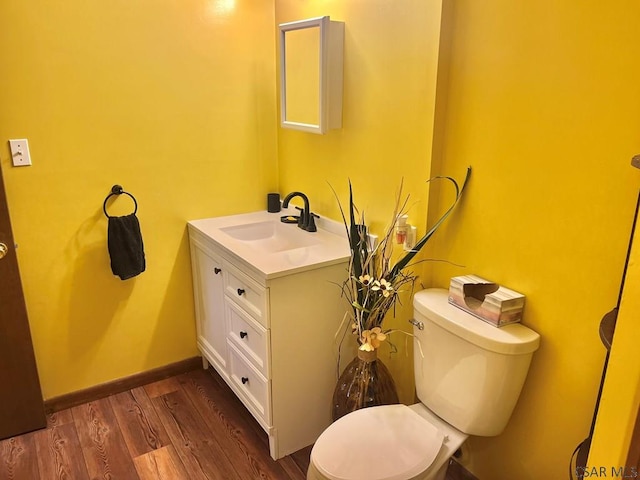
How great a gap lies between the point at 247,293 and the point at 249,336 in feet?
0.63

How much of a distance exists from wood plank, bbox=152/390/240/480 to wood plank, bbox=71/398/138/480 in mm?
198

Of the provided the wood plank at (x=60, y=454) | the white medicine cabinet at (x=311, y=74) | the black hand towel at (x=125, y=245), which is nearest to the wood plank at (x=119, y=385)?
the wood plank at (x=60, y=454)

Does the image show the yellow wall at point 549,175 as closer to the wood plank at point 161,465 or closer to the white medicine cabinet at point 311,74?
the white medicine cabinet at point 311,74

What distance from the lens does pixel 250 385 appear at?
2088 mm

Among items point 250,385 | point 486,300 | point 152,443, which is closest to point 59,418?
point 152,443

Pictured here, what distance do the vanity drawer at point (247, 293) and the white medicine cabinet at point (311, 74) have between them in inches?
27.8

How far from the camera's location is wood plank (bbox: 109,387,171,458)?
2.10 m

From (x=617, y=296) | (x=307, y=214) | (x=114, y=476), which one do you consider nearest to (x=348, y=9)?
(x=307, y=214)

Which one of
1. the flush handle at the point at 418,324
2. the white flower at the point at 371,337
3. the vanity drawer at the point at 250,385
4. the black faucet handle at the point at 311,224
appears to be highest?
the black faucet handle at the point at 311,224

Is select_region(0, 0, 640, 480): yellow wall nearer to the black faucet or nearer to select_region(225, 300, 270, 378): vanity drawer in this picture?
the black faucet

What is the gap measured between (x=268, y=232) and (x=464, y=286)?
117 cm

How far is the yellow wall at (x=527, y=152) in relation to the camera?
4.16ft

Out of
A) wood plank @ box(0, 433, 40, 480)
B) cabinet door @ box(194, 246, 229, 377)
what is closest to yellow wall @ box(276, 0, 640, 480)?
cabinet door @ box(194, 246, 229, 377)

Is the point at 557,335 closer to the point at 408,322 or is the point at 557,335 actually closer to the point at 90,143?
the point at 408,322
